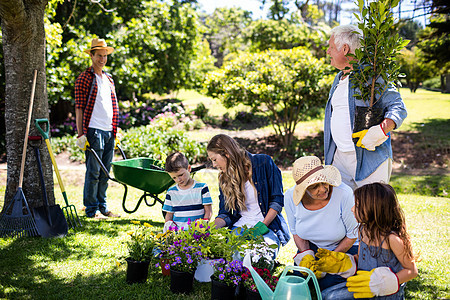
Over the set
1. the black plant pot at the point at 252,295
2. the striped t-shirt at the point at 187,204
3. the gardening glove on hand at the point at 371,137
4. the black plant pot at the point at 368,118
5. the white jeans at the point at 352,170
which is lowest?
the black plant pot at the point at 252,295

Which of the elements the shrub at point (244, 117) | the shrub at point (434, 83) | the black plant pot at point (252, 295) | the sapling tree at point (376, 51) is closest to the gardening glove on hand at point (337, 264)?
the black plant pot at point (252, 295)

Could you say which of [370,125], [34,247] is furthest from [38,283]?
[370,125]

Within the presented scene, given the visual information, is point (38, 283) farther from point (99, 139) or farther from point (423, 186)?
point (423, 186)

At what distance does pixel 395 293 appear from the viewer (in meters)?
2.19

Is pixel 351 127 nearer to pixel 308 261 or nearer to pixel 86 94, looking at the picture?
pixel 308 261

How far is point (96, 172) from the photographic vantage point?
4.52 m

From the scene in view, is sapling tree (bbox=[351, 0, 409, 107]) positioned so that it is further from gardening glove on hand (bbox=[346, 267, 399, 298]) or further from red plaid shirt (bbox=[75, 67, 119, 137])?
red plaid shirt (bbox=[75, 67, 119, 137])

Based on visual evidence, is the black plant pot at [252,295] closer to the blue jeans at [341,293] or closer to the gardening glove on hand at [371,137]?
the blue jeans at [341,293]

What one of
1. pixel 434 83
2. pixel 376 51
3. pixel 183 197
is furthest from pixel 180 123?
pixel 434 83

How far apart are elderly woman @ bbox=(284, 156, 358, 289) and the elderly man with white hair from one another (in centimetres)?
24

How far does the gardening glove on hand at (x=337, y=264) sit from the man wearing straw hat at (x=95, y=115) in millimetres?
2967

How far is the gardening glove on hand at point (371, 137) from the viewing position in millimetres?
2516

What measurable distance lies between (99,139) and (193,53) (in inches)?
375

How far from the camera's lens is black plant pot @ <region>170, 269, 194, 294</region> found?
260cm
